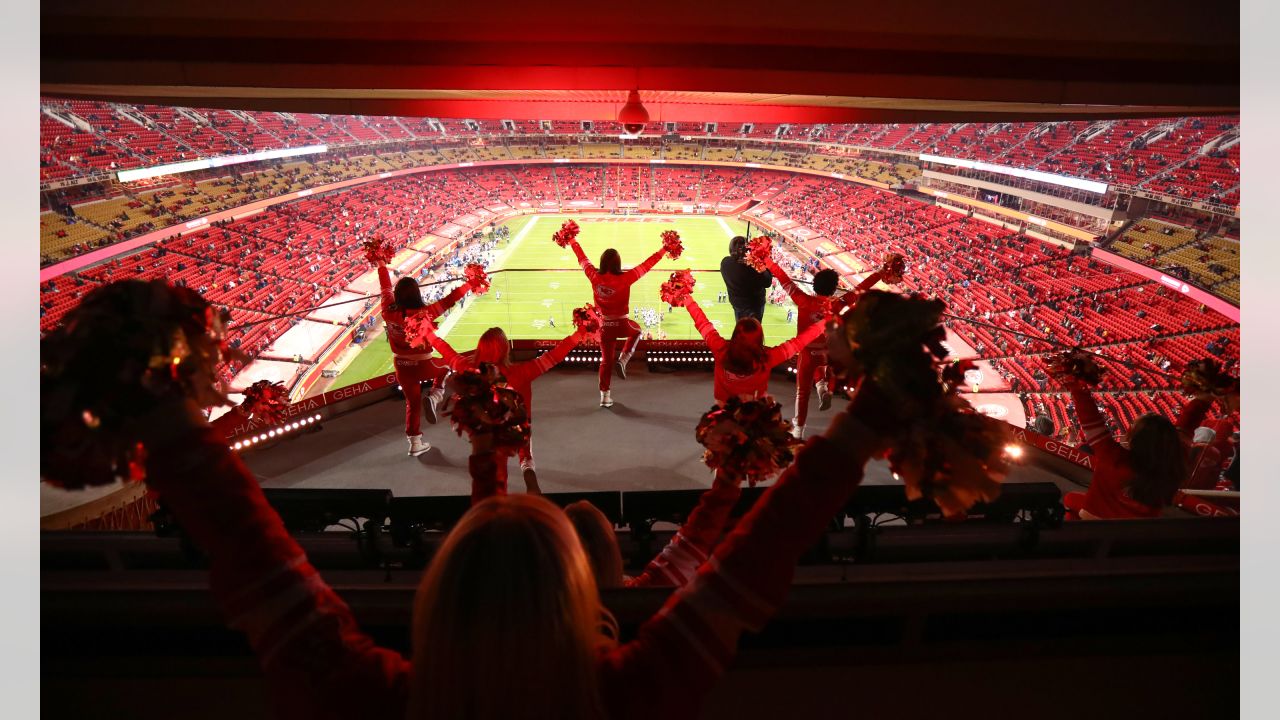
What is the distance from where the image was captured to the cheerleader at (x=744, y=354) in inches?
147

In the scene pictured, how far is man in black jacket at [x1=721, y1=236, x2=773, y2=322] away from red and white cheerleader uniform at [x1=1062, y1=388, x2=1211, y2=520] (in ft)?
11.7

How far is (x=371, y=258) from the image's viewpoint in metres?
4.96

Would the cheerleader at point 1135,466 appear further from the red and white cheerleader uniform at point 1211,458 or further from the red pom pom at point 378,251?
the red pom pom at point 378,251

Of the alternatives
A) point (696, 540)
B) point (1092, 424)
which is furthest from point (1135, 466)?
point (696, 540)

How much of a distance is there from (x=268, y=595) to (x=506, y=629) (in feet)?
1.48

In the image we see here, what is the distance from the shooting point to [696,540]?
5.29 feet

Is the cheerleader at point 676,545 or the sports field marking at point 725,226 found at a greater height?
the sports field marking at point 725,226

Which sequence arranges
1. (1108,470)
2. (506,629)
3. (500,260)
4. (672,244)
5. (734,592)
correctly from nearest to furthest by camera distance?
(506,629), (734,592), (1108,470), (672,244), (500,260)

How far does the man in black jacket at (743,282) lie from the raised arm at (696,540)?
463 centimetres

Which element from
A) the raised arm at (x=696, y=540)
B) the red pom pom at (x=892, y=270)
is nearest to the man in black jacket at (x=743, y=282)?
the red pom pom at (x=892, y=270)

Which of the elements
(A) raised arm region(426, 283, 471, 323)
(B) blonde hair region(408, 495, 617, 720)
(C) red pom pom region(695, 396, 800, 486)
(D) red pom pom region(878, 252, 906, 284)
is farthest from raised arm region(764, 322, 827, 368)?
(B) blonde hair region(408, 495, 617, 720)

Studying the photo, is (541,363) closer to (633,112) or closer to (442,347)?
(442,347)

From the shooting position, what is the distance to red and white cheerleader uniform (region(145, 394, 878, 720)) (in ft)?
2.87

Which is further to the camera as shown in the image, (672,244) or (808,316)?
(672,244)
